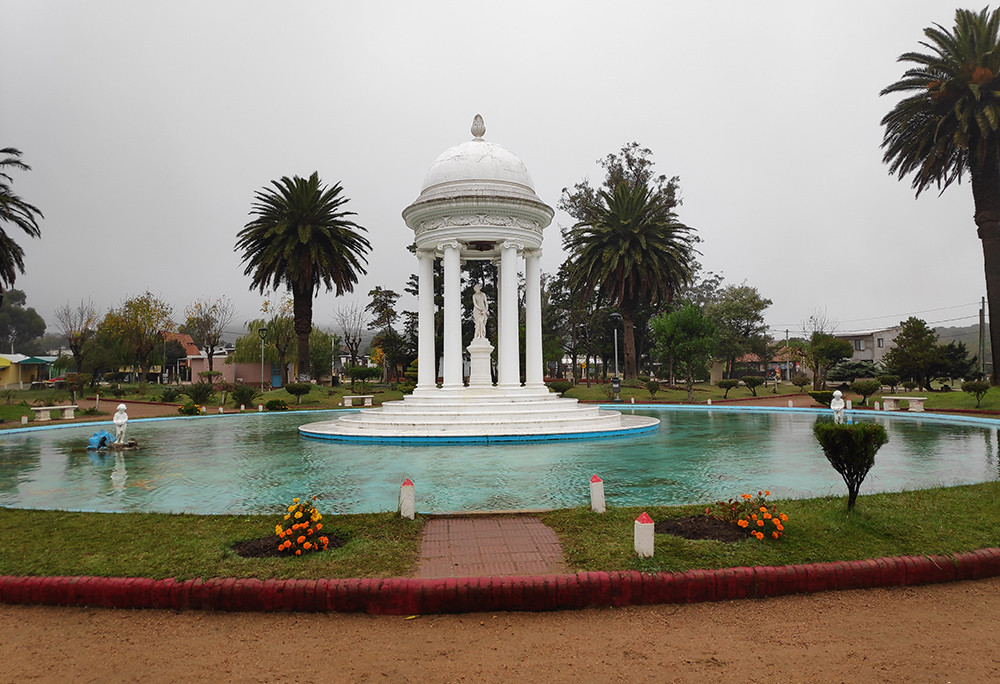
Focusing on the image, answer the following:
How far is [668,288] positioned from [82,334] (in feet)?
161

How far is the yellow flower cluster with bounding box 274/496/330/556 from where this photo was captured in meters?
5.42

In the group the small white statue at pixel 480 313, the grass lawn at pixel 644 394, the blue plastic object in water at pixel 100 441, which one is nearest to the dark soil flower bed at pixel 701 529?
the blue plastic object in water at pixel 100 441

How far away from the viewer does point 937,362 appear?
3672 centimetres

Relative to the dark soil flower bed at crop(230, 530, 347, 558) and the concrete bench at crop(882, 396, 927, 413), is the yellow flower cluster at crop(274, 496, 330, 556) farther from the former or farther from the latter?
the concrete bench at crop(882, 396, 927, 413)

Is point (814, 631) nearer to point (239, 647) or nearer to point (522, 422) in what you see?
point (239, 647)

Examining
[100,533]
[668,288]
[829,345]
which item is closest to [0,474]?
[100,533]

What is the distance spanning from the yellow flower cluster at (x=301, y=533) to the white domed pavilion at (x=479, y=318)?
10626mm

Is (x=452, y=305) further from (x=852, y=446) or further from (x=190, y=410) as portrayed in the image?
(x=190, y=410)

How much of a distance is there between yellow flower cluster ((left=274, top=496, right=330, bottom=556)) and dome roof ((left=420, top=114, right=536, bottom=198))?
1630cm

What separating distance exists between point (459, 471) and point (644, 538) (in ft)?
20.3

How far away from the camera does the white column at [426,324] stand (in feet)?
70.1

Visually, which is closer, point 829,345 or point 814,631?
point 814,631

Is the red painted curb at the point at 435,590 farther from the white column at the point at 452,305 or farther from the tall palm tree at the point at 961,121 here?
the tall palm tree at the point at 961,121

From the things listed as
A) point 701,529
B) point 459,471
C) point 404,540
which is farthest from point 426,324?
point 701,529
